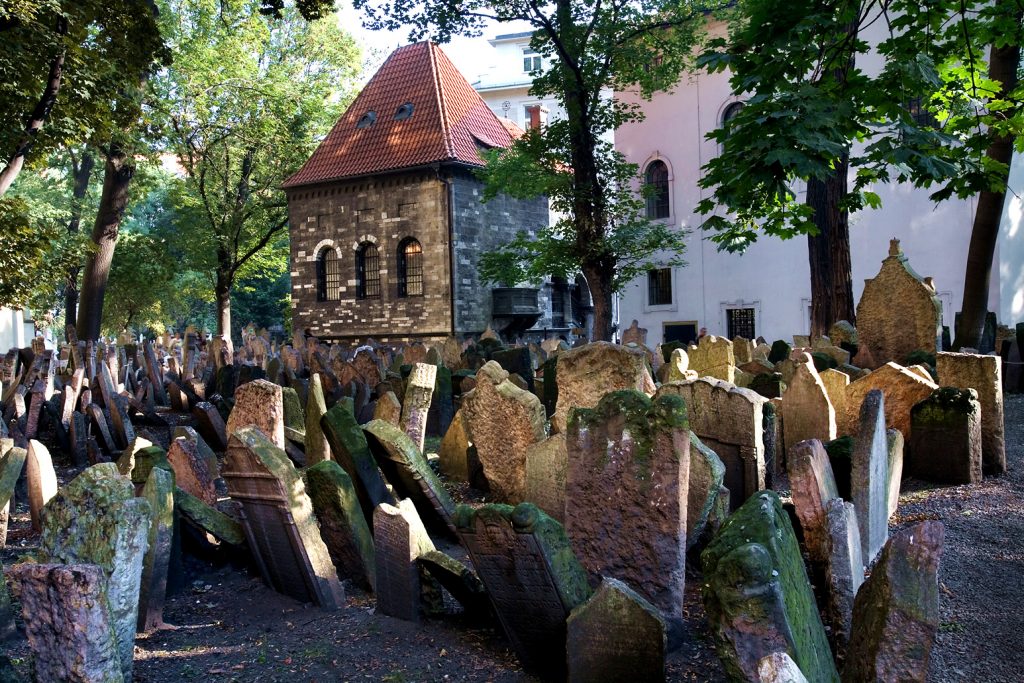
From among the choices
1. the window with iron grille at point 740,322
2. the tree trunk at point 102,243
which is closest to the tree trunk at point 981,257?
the tree trunk at point 102,243

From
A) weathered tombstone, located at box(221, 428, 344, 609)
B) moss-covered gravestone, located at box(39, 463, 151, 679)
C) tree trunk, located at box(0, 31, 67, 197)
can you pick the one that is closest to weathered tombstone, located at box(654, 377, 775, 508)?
weathered tombstone, located at box(221, 428, 344, 609)

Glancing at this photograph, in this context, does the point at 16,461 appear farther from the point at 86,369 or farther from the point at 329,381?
the point at 86,369

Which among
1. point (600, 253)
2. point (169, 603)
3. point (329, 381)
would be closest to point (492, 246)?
point (600, 253)

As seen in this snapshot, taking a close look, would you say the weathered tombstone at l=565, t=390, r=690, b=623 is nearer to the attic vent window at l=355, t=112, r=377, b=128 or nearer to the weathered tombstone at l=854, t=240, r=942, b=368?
the weathered tombstone at l=854, t=240, r=942, b=368

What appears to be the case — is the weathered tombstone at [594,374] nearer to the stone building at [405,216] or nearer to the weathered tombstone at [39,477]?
the weathered tombstone at [39,477]

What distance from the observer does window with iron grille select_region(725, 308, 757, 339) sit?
29234 mm

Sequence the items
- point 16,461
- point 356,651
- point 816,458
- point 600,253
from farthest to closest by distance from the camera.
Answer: point 600,253 → point 16,461 → point 356,651 → point 816,458

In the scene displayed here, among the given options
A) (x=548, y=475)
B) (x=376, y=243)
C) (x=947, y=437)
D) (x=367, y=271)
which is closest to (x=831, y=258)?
(x=947, y=437)

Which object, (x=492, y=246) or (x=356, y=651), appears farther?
(x=492, y=246)

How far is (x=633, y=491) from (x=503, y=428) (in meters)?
2.76

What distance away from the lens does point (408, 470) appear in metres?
5.82

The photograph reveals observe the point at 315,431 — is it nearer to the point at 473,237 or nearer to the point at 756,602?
the point at 756,602

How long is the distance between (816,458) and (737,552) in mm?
1511

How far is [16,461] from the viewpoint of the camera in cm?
598
